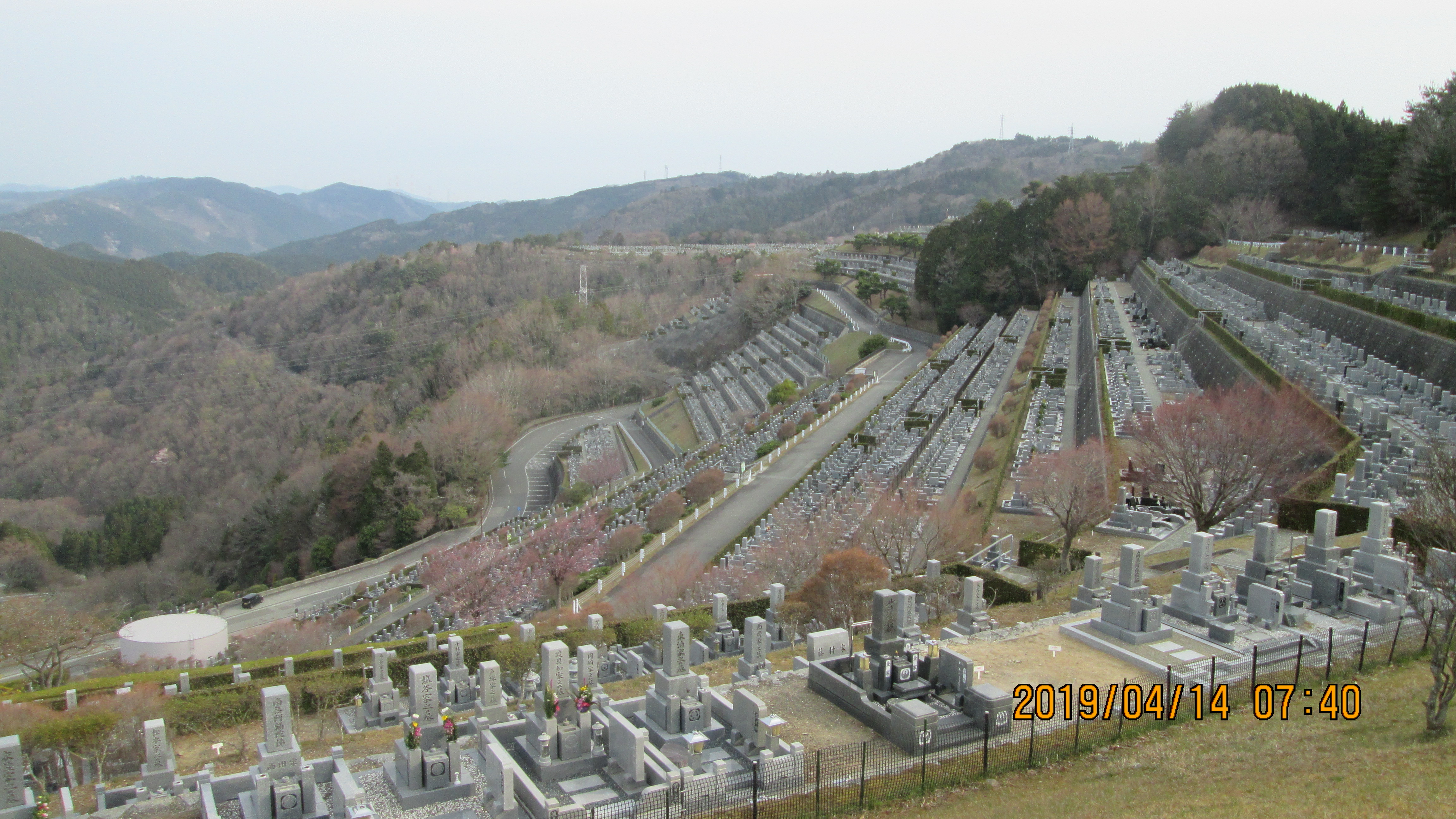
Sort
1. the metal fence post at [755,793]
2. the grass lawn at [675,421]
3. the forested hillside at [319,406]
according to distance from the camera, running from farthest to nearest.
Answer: the grass lawn at [675,421] < the forested hillside at [319,406] < the metal fence post at [755,793]

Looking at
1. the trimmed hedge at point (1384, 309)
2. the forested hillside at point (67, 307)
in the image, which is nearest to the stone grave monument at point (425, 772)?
the trimmed hedge at point (1384, 309)

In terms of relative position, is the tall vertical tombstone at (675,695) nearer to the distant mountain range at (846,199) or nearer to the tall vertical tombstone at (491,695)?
the tall vertical tombstone at (491,695)

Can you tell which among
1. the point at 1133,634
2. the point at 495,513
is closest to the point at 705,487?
the point at 495,513

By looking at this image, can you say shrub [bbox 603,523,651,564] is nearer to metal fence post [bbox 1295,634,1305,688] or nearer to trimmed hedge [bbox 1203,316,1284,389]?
trimmed hedge [bbox 1203,316,1284,389]

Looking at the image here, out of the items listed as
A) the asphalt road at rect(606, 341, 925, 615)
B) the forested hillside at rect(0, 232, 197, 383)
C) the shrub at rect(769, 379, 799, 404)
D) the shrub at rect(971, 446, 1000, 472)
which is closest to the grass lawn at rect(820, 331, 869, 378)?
the shrub at rect(769, 379, 799, 404)

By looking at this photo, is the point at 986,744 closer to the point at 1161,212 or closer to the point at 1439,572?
the point at 1439,572

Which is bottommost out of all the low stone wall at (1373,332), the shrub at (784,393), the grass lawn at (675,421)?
the grass lawn at (675,421)

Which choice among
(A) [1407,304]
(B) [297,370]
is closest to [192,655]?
(A) [1407,304]
